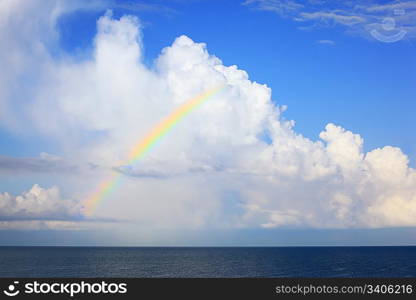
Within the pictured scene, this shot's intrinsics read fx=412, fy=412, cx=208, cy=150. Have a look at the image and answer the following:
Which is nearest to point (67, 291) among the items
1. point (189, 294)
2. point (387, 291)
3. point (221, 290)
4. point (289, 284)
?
point (189, 294)

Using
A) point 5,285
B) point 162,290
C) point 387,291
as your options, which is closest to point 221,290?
point 162,290

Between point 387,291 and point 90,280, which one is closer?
point 90,280

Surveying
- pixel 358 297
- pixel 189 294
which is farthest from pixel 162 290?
pixel 358 297

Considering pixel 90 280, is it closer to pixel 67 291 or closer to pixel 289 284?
pixel 67 291

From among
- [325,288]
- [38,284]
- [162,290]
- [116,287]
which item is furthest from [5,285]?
[325,288]

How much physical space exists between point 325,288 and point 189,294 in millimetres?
12187

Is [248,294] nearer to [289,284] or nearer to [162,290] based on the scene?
[289,284]

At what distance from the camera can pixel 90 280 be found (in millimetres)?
34031

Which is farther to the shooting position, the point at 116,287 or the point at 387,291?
the point at 387,291

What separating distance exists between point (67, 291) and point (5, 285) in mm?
6424

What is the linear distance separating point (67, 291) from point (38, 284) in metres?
3.42

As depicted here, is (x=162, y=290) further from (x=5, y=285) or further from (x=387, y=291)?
(x=387, y=291)

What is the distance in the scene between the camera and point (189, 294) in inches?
1380

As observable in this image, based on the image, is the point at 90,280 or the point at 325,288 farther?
the point at 325,288
